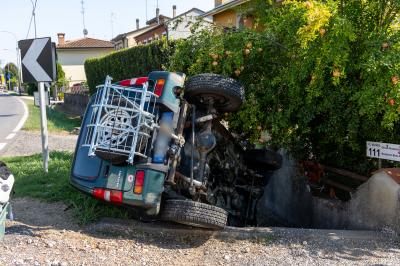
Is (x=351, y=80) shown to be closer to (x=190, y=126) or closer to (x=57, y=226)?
(x=190, y=126)

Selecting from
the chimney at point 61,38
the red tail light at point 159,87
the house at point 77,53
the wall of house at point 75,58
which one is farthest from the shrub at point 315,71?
the chimney at point 61,38

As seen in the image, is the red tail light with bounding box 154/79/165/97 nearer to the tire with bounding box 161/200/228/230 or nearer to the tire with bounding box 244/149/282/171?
the tire with bounding box 161/200/228/230

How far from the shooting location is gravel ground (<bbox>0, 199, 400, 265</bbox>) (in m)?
4.09

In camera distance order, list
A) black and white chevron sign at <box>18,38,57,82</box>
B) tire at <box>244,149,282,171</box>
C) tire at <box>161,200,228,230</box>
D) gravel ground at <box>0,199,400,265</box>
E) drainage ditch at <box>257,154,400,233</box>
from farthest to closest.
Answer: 1. black and white chevron sign at <box>18,38,57,82</box>
2. tire at <box>244,149,282,171</box>
3. drainage ditch at <box>257,154,400,233</box>
4. tire at <box>161,200,228,230</box>
5. gravel ground at <box>0,199,400,265</box>

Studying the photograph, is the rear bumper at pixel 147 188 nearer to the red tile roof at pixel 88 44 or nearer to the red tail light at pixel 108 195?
the red tail light at pixel 108 195

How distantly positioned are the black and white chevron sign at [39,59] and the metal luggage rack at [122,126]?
3.01m

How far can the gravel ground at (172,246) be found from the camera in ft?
13.4

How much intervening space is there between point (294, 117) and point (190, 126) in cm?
152

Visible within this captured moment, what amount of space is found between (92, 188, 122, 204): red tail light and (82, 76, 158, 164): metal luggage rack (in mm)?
415

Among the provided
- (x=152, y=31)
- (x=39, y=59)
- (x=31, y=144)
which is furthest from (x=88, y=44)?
(x=39, y=59)

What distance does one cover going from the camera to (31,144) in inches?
502

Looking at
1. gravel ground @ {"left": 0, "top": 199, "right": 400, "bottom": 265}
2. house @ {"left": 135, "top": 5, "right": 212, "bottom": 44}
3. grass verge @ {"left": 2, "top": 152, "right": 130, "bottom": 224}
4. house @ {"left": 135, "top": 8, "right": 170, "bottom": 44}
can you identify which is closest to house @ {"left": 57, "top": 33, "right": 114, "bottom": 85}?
house @ {"left": 135, "top": 5, "right": 212, "bottom": 44}

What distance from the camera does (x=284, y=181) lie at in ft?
24.2

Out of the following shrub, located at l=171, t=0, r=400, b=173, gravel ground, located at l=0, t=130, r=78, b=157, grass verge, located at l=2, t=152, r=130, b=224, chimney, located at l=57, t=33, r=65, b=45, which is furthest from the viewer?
chimney, located at l=57, t=33, r=65, b=45
